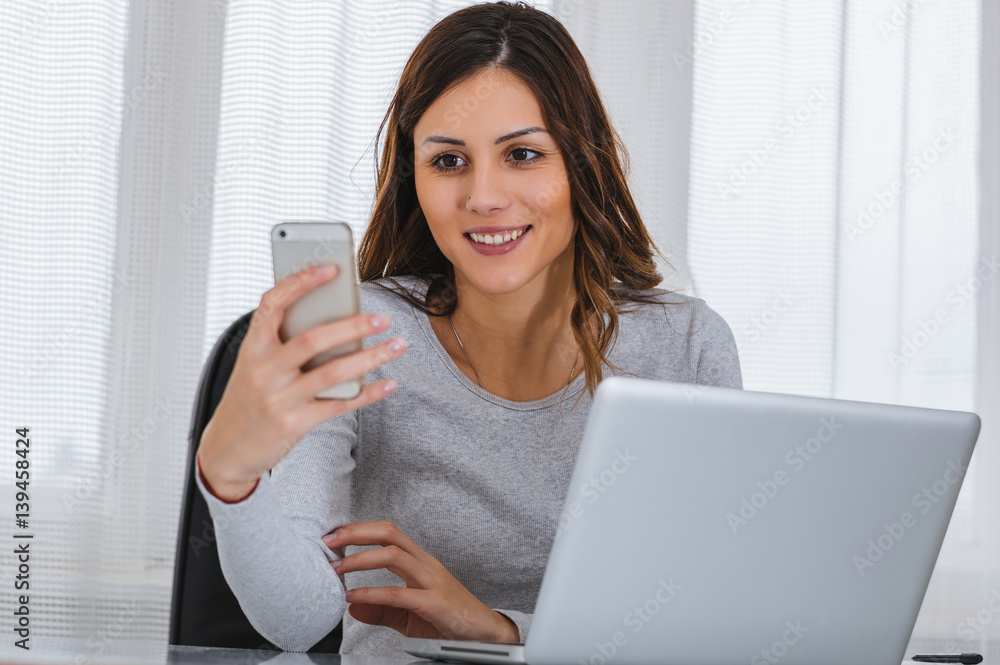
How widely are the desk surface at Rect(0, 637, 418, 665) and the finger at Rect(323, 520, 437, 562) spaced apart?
0.64 feet

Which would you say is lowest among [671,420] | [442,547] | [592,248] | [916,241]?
[442,547]

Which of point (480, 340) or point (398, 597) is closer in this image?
point (398, 597)

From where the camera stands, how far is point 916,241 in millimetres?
1900

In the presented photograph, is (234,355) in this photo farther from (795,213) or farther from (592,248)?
(795,213)

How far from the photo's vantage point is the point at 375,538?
94 cm

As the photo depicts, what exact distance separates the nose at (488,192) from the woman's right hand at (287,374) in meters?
0.53

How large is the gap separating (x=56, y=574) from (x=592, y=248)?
1.25 m

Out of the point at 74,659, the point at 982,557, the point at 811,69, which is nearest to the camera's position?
the point at 74,659

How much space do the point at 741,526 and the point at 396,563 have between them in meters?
0.41

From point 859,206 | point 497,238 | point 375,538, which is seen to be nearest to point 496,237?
point 497,238

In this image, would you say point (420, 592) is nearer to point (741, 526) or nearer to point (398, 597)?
point (398, 597)

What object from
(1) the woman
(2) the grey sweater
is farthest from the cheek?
(2) the grey sweater

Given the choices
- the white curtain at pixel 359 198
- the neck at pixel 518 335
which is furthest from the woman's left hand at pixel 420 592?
the white curtain at pixel 359 198

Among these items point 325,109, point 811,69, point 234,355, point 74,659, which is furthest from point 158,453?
point 811,69
